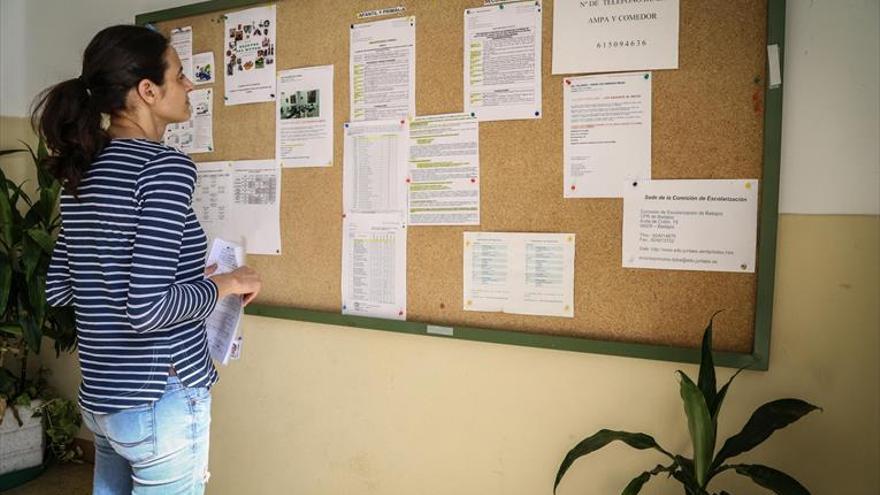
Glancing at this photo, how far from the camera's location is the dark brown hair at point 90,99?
111 centimetres

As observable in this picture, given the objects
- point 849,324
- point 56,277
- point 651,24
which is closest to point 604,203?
point 651,24

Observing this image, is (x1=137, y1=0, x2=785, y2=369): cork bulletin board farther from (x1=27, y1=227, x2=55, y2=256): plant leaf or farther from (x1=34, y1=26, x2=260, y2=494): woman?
(x1=27, y1=227, x2=55, y2=256): plant leaf

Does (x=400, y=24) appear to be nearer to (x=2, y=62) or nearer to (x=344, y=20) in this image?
(x=344, y=20)

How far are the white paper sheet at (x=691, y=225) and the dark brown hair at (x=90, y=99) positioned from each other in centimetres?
120

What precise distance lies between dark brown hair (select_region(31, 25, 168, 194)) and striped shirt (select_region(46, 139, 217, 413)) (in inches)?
1.4

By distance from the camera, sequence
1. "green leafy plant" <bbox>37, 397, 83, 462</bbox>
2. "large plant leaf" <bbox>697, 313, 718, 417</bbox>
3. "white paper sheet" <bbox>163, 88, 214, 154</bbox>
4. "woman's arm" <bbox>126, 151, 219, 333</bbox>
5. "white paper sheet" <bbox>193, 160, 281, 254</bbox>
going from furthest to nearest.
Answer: "green leafy plant" <bbox>37, 397, 83, 462</bbox> → "white paper sheet" <bbox>163, 88, 214, 154</bbox> → "white paper sheet" <bbox>193, 160, 281, 254</bbox> → "large plant leaf" <bbox>697, 313, 718, 417</bbox> → "woman's arm" <bbox>126, 151, 219, 333</bbox>

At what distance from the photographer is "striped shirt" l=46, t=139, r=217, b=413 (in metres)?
1.06

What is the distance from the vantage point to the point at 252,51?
1.90m

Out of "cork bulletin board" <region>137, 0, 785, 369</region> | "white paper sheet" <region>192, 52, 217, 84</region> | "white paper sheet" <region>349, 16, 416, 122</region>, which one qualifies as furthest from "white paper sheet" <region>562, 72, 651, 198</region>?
"white paper sheet" <region>192, 52, 217, 84</region>

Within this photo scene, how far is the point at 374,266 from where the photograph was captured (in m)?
1.72

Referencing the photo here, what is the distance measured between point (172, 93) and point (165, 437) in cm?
76

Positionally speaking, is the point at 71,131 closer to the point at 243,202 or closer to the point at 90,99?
the point at 90,99

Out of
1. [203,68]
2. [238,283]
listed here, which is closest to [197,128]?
[203,68]

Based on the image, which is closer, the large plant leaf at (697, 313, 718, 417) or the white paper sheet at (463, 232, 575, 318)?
the large plant leaf at (697, 313, 718, 417)
